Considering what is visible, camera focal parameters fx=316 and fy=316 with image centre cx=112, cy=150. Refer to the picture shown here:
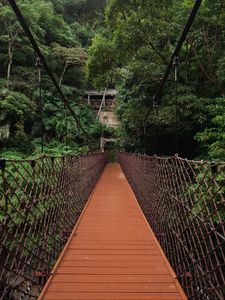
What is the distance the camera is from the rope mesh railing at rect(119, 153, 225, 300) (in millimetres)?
1272

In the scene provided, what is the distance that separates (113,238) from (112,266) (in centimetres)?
55

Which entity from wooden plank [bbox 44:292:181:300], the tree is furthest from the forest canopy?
the tree

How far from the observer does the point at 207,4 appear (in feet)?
16.7

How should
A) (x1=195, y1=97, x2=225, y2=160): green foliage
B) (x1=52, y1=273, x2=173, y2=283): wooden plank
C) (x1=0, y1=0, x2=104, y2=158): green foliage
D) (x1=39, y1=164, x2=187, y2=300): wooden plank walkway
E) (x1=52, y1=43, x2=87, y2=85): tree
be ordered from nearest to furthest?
(x1=39, y1=164, x2=187, y2=300): wooden plank walkway < (x1=52, y1=273, x2=173, y2=283): wooden plank < (x1=195, y1=97, x2=225, y2=160): green foliage < (x1=0, y1=0, x2=104, y2=158): green foliage < (x1=52, y1=43, x2=87, y2=85): tree

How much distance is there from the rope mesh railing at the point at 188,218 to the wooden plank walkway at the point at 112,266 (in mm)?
89

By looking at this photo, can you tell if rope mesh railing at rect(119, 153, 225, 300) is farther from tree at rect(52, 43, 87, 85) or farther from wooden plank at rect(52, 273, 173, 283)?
tree at rect(52, 43, 87, 85)

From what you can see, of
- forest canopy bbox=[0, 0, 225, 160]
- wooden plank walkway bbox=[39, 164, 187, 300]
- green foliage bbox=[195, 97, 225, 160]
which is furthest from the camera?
forest canopy bbox=[0, 0, 225, 160]

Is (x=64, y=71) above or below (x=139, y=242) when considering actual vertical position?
above

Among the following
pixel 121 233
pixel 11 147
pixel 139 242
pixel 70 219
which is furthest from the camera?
pixel 11 147

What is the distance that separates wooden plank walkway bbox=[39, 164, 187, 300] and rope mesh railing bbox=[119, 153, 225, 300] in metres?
0.09

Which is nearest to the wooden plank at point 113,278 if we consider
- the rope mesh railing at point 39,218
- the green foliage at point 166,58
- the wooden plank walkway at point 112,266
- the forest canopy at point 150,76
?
the wooden plank walkway at point 112,266

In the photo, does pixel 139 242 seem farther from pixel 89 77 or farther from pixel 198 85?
pixel 89 77

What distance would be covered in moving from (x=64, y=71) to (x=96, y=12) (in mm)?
7766

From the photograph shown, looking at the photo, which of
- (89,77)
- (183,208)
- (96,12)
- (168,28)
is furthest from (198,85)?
(96,12)
